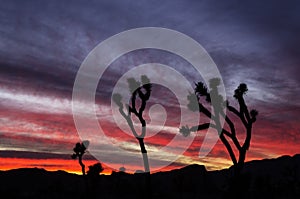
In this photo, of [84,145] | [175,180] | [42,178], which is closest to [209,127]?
[84,145]

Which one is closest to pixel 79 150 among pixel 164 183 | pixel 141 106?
pixel 141 106

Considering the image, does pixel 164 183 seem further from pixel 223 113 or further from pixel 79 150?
pixel 223 113

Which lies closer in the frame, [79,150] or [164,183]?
[79,150]

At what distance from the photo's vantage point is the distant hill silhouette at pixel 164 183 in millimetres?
47312

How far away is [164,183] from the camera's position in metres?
130

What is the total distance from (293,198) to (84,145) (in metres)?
28.9

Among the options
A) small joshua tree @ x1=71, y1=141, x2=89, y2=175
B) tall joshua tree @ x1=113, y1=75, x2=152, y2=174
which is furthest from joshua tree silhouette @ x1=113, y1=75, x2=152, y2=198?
small joshua tree @ x1=71, y1=141, x2=89, y2=175

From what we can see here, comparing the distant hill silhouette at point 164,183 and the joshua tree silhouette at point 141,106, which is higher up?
the joshua tree silhouette at point 141,106

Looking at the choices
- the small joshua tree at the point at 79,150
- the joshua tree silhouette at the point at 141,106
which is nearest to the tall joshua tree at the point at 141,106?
the joshua tree silhouette at the point at 141,106

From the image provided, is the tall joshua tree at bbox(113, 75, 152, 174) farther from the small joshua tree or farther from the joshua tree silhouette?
the small joshua tree

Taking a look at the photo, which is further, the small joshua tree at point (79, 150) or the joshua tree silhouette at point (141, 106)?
the small joshua tree at point (79, 150)

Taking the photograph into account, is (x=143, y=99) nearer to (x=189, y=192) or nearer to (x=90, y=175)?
(x=90, y=175)

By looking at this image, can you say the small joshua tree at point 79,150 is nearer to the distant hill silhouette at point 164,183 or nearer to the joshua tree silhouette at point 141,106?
the distant hill silhouette at point 164,183

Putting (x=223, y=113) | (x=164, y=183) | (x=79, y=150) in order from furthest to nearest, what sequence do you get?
(x=164, y=183) < (x=79, y=150) < (x=223, y=113)
